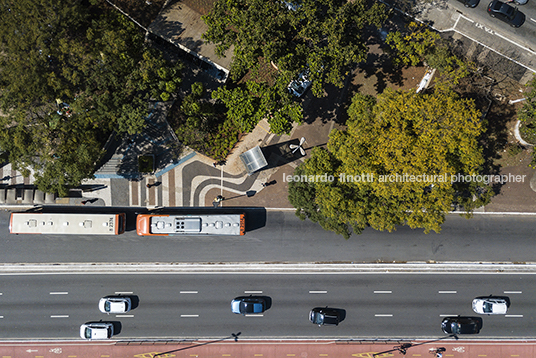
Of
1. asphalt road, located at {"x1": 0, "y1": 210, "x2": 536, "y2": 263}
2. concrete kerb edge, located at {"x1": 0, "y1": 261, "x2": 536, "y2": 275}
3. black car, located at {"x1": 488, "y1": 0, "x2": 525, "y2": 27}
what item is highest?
black car, located at {"x1": 488, "y1": 0, "x2": 525, "y2": 27}

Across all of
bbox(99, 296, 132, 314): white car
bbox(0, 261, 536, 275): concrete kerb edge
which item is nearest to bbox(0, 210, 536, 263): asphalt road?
bbox(0, 261, 536, 275): concrete kerb edge

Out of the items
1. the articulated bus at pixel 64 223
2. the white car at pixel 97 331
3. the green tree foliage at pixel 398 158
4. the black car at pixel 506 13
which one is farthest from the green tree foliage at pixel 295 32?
the white car at pixel 97 331

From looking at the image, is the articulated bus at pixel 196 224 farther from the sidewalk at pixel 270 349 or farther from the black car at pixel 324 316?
the sidewalk at pixel 270 349

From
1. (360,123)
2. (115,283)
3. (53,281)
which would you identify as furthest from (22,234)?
(360,123)

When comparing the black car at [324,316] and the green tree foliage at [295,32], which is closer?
the green tree foliage at [295,32]

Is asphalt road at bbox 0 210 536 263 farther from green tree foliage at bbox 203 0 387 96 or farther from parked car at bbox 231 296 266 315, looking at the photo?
green tree foliage at bbox 203 0 387 96

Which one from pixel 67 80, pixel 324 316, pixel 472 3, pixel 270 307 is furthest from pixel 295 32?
pixel 324 316

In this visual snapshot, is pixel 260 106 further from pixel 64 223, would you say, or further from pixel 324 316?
pixel 64 223
